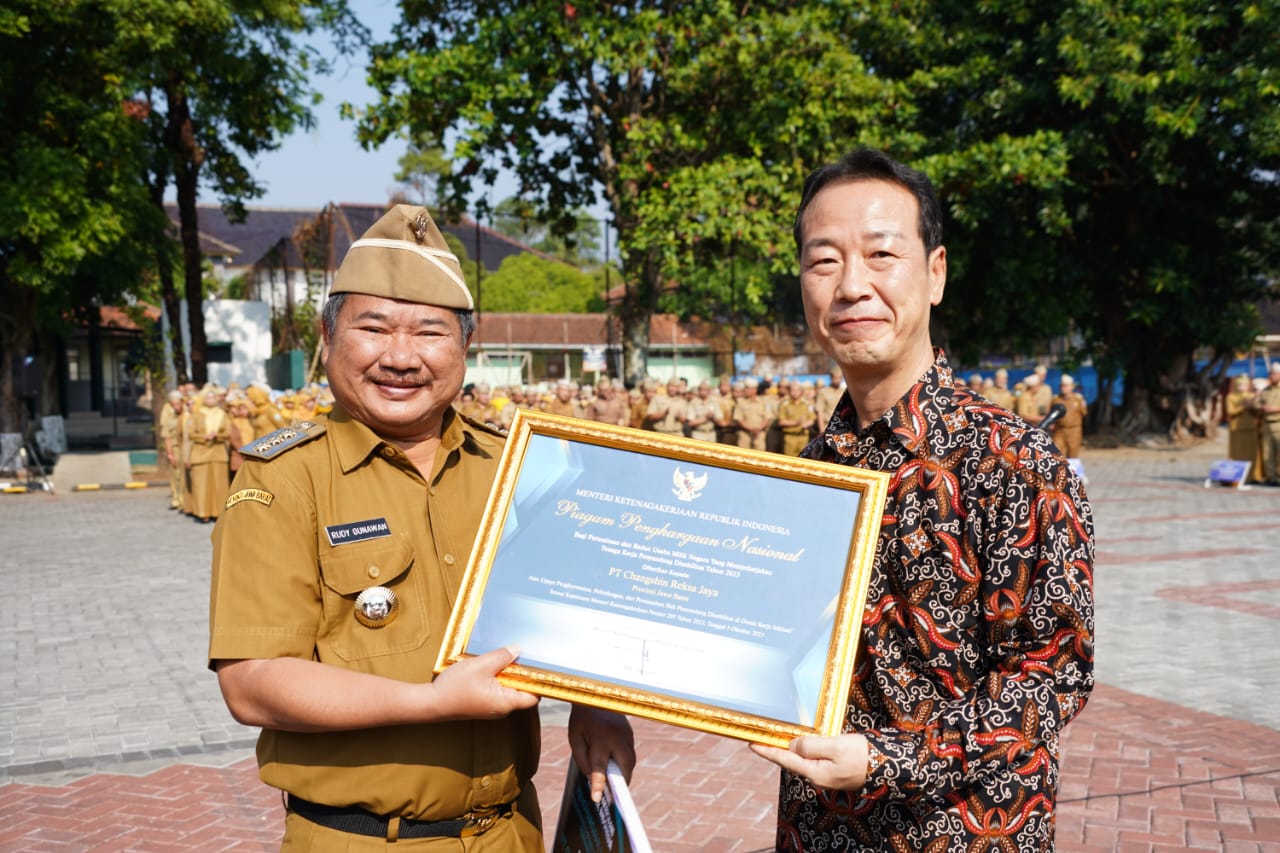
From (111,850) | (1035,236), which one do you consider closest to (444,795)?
(111,850)

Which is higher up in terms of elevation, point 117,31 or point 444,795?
point 117,31

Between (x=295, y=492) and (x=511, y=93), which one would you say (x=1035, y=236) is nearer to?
(x=511, y=93)

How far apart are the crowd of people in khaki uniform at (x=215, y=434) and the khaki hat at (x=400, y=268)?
1348 cm

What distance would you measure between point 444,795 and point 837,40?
1885 cm

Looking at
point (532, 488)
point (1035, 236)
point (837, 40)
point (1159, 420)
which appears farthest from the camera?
point (1159, 420)

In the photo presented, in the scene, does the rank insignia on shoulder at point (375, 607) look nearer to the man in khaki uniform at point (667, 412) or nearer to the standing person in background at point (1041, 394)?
the man in khaki uniform at point (667, 412)

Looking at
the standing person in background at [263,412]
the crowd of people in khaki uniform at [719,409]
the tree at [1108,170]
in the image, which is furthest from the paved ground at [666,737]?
the tree at [1108,170]

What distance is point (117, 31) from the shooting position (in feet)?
62.8

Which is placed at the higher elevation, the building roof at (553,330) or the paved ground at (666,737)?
the building roof at (553,330)

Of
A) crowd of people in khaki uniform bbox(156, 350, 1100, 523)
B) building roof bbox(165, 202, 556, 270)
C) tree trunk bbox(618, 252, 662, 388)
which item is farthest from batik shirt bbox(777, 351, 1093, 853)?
building roof bbox(165, 202, 556, 270)

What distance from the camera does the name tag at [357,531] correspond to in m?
2.01

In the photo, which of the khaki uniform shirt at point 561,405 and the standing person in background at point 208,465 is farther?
the khaki uniform shirt at point 561,405

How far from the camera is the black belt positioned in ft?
6.59

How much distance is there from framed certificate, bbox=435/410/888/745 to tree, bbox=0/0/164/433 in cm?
1997
